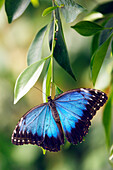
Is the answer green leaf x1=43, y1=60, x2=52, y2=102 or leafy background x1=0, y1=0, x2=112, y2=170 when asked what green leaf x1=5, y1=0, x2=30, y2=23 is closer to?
green leaf x1=43, y1=60, x2=52, y2=102

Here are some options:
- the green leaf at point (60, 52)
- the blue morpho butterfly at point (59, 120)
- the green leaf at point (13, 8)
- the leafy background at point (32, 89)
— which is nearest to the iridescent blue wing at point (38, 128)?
the blue morpho butterfly at point (59, 120)

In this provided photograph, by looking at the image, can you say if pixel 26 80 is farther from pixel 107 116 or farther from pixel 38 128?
pixel 107 116

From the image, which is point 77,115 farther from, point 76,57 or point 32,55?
point 76,57

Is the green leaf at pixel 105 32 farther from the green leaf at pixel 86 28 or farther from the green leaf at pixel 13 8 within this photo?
the green leaf at pixel 13 8

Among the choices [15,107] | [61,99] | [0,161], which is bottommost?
[0,161]

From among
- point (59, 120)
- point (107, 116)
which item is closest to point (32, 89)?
point (107, 116)

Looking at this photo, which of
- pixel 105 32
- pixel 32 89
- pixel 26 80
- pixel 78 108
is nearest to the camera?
pixel 26 80

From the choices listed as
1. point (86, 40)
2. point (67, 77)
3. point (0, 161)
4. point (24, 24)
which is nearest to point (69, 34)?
point (86, 40)
